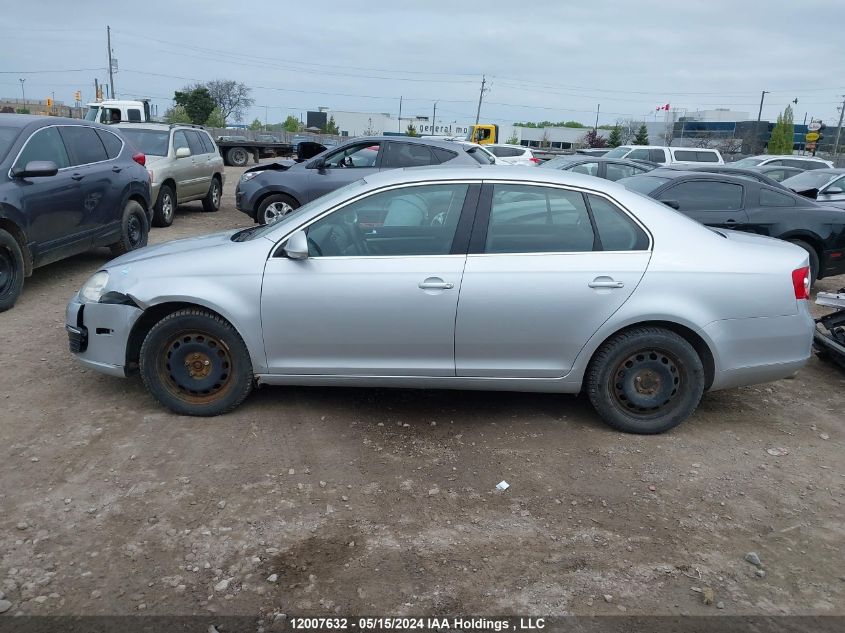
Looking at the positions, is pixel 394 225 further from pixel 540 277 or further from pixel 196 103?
pixel 196 103

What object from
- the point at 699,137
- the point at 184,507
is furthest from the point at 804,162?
the point at 699,137

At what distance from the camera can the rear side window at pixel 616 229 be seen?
441 cm

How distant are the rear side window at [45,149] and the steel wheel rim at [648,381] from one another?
6.05 metres

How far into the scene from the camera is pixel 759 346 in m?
4.43

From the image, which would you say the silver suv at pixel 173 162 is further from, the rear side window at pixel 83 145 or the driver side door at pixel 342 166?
the rear side window at pixel 83 145

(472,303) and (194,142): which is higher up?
(194,142)

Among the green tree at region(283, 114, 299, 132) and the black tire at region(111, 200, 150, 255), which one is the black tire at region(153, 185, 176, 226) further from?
the green tree at region(283, 114, 299, 132)

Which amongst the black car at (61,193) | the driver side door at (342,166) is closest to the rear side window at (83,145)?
the black car at (61,193)

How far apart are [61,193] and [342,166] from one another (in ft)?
15.0

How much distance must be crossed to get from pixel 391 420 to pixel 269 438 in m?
0.81

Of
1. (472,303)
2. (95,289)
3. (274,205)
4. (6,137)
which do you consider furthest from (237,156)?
(472,303)

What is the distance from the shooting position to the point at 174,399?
454cm

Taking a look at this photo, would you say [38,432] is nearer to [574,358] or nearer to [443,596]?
[443,596]

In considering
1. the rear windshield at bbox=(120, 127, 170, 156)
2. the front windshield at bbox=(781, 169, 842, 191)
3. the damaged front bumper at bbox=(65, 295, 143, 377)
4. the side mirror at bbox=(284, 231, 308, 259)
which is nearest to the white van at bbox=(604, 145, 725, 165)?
the front windshield at bbox=(781, 169, 842, 191)
